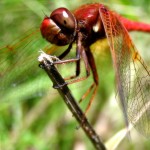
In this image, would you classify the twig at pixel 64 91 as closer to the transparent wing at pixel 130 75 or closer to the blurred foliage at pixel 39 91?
the transparent wing at pixel 130 75

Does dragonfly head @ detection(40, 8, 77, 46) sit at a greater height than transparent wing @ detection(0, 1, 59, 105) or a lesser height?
greater

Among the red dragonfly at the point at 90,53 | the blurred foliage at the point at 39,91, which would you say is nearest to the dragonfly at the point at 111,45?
the red dragonfly at the point at 90,53

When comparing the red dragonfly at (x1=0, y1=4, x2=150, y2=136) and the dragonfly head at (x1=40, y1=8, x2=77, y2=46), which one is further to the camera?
the dragonfly head at (x1=40, y1=8, x2=77, y2=46)

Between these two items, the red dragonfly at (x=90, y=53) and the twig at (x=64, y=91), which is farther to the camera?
the red dragonfly at (x=90, y=53)

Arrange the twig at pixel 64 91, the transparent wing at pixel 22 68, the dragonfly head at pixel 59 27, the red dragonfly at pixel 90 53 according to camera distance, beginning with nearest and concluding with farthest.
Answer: the twig at pixel 64 91 < the red dragonfly at pixel 90 53 < the dragonfly head at pixel 59 27 < the transparent wing at pixel 22 68

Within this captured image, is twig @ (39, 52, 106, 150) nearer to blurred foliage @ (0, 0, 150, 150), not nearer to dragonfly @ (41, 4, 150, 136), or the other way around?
dragonfly @ (41, 4, 150, 136)

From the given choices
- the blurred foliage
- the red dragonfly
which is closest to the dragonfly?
the red dragonfly

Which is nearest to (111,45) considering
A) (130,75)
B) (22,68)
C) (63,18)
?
(130,75)

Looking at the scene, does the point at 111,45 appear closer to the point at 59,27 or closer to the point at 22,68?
the point at 59,27

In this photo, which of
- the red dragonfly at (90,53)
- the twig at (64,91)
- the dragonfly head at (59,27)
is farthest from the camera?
the dragonfly head at (59,27)
